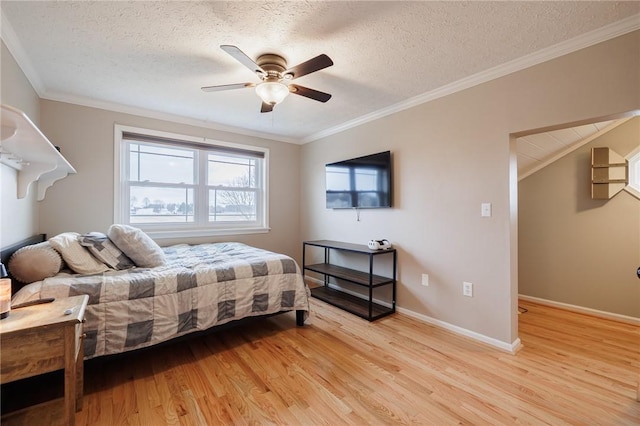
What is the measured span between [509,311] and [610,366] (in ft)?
2.32

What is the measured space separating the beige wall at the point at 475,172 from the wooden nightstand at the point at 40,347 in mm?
2747

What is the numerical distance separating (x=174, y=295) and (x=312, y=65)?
74.3 inches

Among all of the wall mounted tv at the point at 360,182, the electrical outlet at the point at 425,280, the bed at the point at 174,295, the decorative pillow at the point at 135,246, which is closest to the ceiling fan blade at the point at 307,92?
the wall mounted tv at the point at 360,182

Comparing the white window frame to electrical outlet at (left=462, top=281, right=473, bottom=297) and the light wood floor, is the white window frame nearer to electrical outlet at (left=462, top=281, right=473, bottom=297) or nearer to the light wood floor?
the light wood floor

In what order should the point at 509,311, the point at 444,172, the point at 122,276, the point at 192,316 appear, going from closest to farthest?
1. the point at 122,276
2. the point at 192,316
3. the point at 509,311
4. the point at 444,172

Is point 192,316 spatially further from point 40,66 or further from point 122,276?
point 40,66

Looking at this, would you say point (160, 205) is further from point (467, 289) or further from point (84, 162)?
point (467, 289)

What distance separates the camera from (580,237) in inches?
126

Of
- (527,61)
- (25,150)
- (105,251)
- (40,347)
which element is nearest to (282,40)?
(25,150)

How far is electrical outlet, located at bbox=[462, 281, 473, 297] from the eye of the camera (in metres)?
2.50

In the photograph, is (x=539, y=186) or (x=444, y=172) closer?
(x=444, y=172)

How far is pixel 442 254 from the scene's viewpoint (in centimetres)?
273

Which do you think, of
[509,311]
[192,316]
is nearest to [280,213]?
[192,316]

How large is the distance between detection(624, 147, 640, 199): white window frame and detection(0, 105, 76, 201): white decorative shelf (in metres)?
4.84
